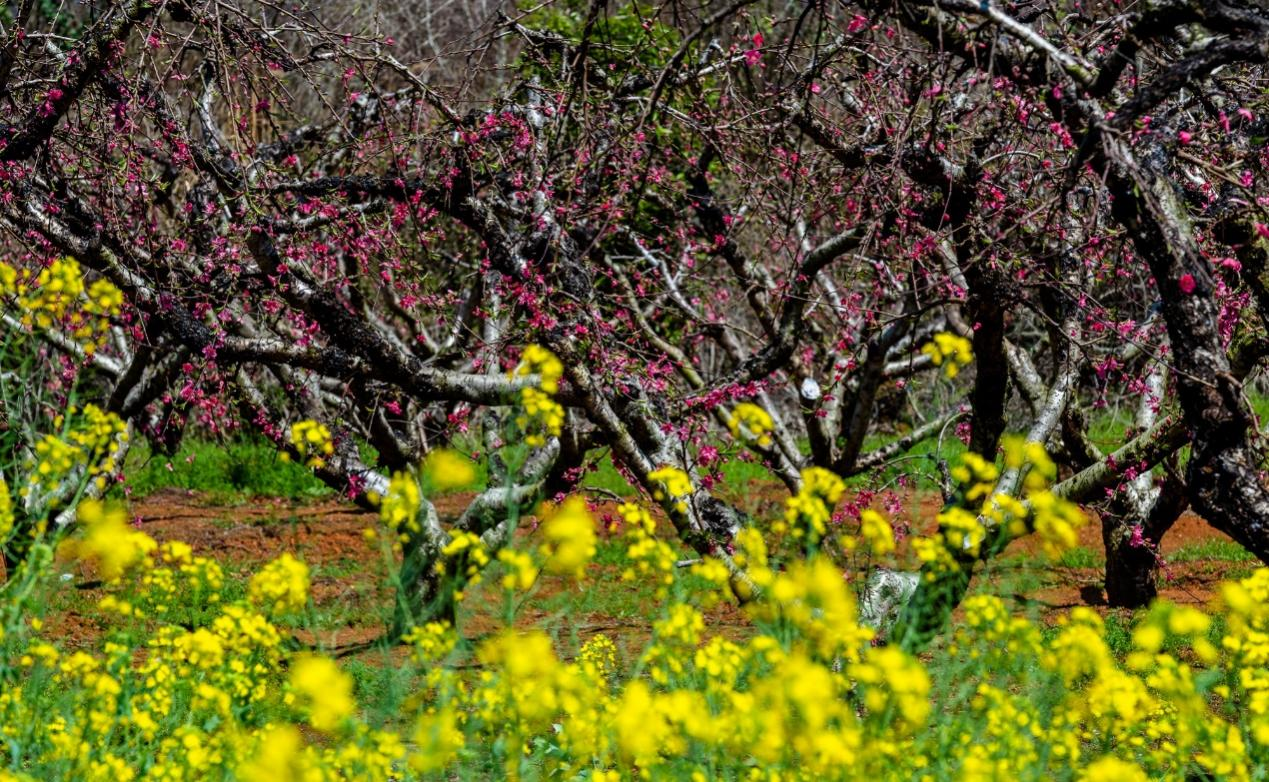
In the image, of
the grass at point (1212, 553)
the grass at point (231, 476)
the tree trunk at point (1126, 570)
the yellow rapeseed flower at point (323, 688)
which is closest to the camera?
the yellow rapeseed flower at point (323, 688)

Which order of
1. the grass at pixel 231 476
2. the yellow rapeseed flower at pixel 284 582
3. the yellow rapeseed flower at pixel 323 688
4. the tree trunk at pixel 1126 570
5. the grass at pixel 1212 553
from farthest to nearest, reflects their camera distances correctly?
the grass at pixel 231 476 < the grass at pixel 1212 553 < the tree trunk at pixel 1126 570 < the yellow rapeseed flower at pixel 284 582 < the yellow rapeseed flower at pixel 323 688

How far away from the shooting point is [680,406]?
5.92m

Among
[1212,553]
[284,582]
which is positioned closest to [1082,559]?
[1212,553]

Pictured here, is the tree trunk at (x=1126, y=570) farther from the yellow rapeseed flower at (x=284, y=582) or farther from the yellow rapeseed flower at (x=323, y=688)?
the yellow rapeseed flower at (x=323, y=688)

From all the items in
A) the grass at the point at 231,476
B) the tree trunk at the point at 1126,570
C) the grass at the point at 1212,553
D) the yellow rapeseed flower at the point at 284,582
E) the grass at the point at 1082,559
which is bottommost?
the yellow rapeseed flower at the point at 284,582

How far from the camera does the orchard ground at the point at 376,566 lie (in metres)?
7.04

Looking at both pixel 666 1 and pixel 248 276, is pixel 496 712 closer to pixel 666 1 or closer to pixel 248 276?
pixel 666 1

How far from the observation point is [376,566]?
7.76m

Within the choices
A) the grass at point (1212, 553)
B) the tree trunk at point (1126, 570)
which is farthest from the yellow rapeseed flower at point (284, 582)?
the grass at point (1212, 553)

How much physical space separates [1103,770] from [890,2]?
2556 millimetres

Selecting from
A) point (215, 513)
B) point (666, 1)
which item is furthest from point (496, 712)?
point (215, 513)

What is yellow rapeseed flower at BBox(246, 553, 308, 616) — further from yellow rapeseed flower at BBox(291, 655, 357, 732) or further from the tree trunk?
the tree trunk

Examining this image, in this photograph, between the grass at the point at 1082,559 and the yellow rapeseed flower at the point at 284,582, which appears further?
the grass at the point at 1082,559

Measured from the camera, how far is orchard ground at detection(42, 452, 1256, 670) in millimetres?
7041
